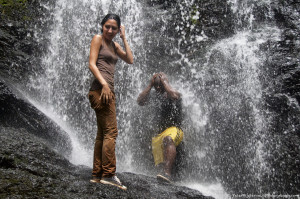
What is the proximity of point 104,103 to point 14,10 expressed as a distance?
635 cm

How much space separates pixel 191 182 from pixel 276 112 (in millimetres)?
2609

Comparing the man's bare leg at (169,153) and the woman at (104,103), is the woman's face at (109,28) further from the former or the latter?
the man's bare leg at (169,153)

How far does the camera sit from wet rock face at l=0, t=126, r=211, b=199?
228 centimetres

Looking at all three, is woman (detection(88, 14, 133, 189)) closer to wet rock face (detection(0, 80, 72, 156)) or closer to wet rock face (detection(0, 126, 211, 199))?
wet rock face (detection(0, 126, 211, 199))

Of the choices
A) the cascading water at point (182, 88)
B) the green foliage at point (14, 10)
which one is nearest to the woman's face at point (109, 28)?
the cascading water at point (182, 88)

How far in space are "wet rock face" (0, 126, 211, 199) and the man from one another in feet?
2.19

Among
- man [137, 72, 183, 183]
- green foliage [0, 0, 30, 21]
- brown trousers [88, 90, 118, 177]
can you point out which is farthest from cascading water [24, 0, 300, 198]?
brown trousers [88, 90, 118, 177]

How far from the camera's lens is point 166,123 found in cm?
505

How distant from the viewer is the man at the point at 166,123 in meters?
4.47

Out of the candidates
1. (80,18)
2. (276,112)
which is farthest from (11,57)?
(276,112)

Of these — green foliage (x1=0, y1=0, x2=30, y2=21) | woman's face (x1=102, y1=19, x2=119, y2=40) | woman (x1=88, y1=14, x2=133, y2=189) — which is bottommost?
woman (x1=88, y1=14, x2=133, y2=189)

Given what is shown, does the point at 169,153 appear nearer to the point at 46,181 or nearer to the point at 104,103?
A: the point at 104,103

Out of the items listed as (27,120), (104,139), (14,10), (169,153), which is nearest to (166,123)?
(169,153)

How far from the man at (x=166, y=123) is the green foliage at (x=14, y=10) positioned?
5.07 metres
